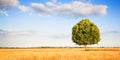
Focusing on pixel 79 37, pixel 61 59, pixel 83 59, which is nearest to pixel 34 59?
pixel 61 59

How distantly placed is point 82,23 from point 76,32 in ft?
10.4

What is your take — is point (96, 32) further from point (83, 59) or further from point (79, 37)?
point (83, 59)

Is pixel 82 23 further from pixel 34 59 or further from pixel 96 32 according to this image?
pixel 34 59

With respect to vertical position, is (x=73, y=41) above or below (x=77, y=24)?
below

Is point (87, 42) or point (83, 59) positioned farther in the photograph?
point (87, 42)

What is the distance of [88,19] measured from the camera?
6900cm

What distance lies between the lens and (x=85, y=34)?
6594 centimetres

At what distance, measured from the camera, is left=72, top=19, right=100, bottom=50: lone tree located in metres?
65.6

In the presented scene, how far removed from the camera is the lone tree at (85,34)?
215 ft

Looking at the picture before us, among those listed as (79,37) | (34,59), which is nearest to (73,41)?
(79,37)

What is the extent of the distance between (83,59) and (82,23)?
47.9m

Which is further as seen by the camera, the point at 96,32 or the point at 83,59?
the point at 96,32

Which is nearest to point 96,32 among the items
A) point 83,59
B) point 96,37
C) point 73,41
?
point 96,37

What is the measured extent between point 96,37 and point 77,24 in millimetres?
5924
